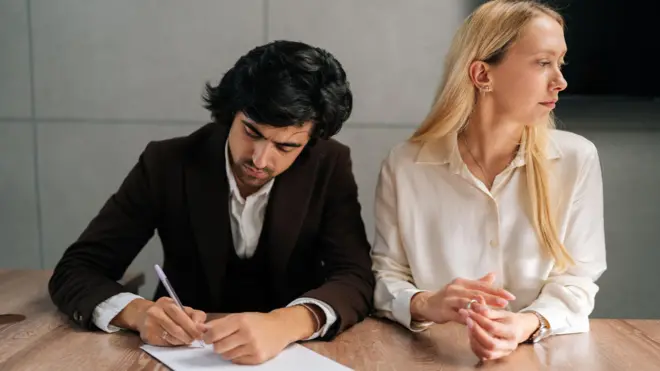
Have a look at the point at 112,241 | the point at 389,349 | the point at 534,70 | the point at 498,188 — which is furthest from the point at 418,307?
the point at 112,241

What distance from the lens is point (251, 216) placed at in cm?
155

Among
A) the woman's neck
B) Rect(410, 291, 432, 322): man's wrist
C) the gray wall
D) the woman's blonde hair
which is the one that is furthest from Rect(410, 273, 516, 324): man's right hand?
the gray wall

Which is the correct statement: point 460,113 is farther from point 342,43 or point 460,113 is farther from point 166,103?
point 166,103

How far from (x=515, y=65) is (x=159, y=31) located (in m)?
1.34

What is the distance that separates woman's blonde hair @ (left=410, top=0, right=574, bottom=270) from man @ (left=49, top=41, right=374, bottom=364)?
9.9 inches

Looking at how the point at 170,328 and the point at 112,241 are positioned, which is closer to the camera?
the point at 170,328

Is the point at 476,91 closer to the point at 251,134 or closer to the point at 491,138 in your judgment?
the point at 491,138

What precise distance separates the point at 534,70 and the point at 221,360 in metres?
0.89

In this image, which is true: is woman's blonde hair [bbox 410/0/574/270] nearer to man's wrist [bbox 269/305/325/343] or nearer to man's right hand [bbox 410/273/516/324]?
man's right hand [bbox 410/273/516/324]

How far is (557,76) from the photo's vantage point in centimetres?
141

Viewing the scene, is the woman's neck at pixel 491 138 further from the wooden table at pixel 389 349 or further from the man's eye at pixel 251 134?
the man's eye at pixel 251 134

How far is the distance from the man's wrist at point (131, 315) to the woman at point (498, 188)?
1.68 feet

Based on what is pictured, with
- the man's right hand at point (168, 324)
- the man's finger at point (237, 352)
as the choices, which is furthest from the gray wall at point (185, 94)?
the man's finger at point (237, 352)

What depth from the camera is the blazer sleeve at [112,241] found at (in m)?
1.40
